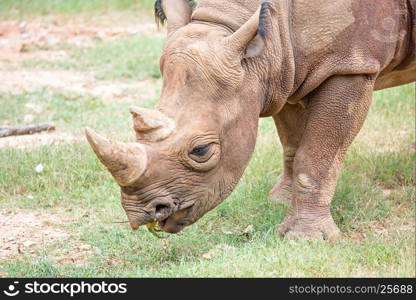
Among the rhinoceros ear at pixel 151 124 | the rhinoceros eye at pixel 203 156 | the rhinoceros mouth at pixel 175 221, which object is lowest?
the rhinoceros mouth at pixel 175 221

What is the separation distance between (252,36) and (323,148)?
112cm

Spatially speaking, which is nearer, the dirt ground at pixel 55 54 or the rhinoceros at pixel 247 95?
the rhinoceros at pixel 247 95

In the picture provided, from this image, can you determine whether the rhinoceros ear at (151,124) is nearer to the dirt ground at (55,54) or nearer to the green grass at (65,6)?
the dirt ground at (55,54)

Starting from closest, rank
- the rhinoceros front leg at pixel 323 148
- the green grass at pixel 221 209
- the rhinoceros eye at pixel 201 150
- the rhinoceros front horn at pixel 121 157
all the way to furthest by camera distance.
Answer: the rhinoceros front horn at pixel 121 157 < the rhinoceros eye at pixel 201 150 < the green grass at pixel 221 209 < the rhinoceros front leg at pixel 323 148

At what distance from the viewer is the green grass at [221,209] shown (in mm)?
5898

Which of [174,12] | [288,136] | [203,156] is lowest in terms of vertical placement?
[288,136]

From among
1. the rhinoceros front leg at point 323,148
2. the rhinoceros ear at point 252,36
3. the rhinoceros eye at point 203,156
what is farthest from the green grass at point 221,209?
the rhinoceros ear at point 252,36

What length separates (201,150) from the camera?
5676 mm

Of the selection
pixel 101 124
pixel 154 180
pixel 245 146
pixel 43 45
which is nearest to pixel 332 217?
pixel 245 146

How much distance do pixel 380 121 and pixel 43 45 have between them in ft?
19.8

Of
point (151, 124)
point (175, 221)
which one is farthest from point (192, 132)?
point (175, 221)

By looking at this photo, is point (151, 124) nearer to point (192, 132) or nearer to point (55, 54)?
point (192, 132)

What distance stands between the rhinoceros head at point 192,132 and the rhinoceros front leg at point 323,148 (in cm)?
59

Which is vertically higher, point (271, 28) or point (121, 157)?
point (271, 28)
